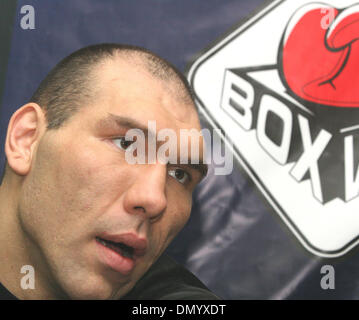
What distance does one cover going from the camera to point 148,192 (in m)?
0.91

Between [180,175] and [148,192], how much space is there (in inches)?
5.2

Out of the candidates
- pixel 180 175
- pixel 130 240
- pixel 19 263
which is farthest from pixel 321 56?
pixel 19 263

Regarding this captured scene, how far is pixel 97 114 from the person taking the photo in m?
0.93

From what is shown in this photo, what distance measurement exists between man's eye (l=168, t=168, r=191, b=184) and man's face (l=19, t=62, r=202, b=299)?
43mm

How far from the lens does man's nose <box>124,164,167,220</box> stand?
35.5 inches

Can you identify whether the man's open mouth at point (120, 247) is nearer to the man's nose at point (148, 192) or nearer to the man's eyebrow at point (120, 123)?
the man's nose at point (148, 192)

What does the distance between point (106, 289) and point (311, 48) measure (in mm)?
840

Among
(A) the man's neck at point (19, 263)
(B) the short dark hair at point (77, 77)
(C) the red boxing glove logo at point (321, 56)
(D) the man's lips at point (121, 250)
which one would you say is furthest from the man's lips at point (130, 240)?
(C) the red boxing glove logo at point (321, 56)

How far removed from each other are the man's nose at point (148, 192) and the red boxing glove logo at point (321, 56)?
46 centimetres

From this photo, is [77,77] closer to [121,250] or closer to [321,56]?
[121,250]

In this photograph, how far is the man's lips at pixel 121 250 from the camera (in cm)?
90

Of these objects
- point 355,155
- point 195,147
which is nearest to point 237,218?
point 195,147

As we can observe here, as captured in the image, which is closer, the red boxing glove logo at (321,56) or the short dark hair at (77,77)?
the short dark hair at (77,77)

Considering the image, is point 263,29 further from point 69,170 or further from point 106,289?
point 106,289
